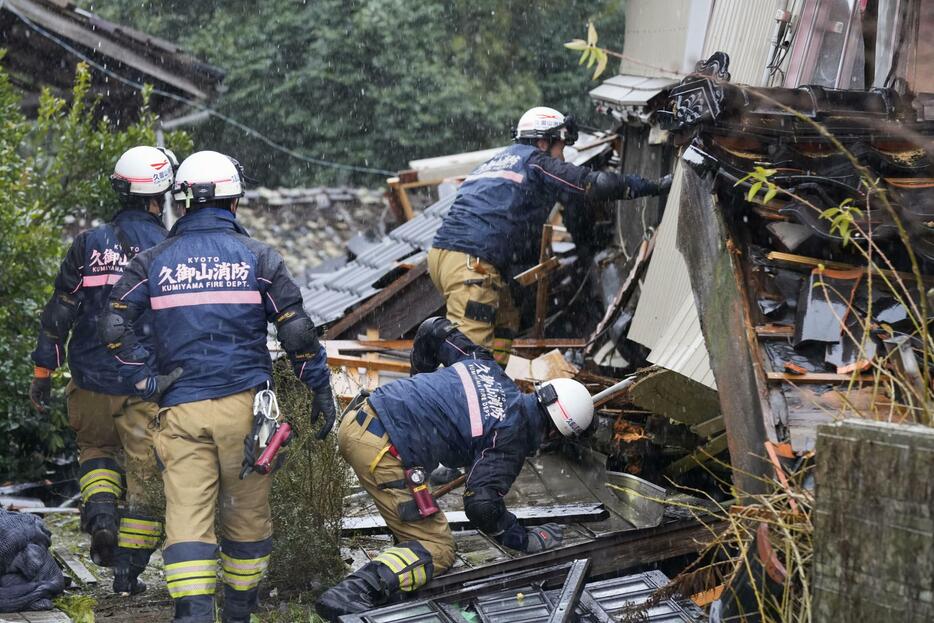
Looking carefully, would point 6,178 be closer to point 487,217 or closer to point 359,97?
point 487,217

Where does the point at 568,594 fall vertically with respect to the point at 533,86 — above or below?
below

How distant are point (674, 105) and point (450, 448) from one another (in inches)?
75.5

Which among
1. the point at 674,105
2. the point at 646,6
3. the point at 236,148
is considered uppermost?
the point at 646,6

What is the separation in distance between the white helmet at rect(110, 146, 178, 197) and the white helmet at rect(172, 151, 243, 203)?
2.96 ft

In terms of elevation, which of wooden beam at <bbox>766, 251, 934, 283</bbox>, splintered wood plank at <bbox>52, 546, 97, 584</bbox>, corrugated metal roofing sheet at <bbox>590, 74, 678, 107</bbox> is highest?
corrugated metal roofing sheet at <bbox>590, 74, 678, 107</bbox>

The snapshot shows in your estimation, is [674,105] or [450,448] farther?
[450,448]

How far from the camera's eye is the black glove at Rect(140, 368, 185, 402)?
493 centimetres

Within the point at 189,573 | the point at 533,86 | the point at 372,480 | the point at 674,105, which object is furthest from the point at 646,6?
the point at 533,86

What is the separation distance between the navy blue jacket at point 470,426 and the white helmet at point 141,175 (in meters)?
1.90

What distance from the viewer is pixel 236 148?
71.7 ft

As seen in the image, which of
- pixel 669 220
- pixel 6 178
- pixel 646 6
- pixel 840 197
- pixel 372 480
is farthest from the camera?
pixel 646 6

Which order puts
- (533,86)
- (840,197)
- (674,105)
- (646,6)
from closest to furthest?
(840,197), (674,105), (646,6), (533,86)

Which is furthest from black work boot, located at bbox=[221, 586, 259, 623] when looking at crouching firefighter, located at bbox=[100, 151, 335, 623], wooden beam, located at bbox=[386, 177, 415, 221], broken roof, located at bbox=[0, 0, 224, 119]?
broken roof, located at bbox=[0, 0, 224, 119]

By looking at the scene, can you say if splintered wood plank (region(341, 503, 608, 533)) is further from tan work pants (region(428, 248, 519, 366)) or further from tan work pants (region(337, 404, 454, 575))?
tan work pants (region(428, 248, 519, 366))
